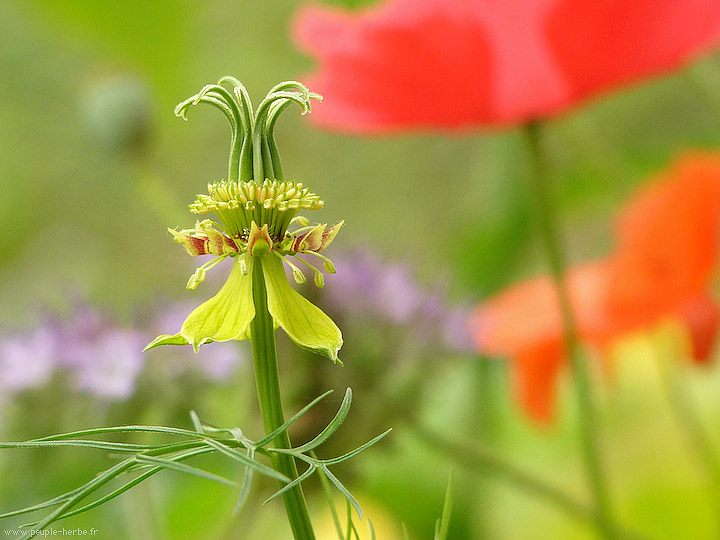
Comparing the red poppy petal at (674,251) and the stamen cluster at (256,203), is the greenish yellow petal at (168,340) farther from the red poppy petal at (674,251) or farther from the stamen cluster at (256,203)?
the red poppy petal at (674,251)

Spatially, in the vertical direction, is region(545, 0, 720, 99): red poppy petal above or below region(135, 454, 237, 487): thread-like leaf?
above

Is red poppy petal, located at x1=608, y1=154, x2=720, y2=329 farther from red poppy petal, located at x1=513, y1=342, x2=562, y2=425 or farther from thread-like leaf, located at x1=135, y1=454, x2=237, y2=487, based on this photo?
thread-like leaf, located at x1=135, y1=454, x2=237, y2=487

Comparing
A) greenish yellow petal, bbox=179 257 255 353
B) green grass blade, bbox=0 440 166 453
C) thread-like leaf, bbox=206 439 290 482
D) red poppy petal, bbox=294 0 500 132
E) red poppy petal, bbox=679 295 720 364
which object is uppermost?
red poppy petal, bbox=294 0 500 132

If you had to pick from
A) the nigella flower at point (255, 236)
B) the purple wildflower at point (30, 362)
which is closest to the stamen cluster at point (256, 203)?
the nigella flower at point (255, 236)

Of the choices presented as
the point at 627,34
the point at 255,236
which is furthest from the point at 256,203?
the point at 627,34

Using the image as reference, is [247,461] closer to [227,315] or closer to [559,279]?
[227,315]

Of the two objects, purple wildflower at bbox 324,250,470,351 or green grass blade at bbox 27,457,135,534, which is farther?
purple wildflower at bbox 324,250,470,351

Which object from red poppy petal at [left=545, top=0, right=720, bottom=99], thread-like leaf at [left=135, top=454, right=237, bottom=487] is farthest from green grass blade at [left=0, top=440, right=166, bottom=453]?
red poppy petal at [left=545, top=0, right=720, bottom=99]
